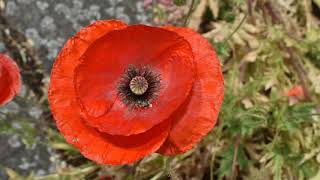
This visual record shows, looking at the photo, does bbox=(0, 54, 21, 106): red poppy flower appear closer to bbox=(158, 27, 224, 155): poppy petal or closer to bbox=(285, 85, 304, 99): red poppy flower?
bbox=(158, 27, 224, 155): poppy petal

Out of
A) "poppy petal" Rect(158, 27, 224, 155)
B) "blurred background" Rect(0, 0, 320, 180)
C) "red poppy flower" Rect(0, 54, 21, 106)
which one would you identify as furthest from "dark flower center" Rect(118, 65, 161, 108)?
"blurred background" Rect(0, 0, 320, 180)

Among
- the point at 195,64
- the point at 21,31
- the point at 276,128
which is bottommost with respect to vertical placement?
the point at 276,128

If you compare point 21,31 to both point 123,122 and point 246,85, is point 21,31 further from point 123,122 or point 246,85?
point 123,122

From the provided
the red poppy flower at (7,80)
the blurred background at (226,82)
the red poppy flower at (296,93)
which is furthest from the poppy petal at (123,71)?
the red poppy flower at (296,93)

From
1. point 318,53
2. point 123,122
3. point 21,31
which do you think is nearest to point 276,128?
point 318,53

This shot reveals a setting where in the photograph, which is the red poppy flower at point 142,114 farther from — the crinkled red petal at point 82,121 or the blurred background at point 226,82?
the blurred background at point 226,82

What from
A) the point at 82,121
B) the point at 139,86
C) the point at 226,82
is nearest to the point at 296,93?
the point at 226,82
